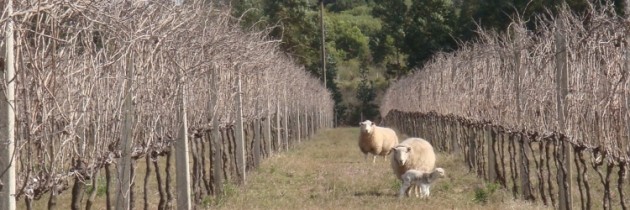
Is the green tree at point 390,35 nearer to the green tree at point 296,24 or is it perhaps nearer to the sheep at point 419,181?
the green tree at point 296,24

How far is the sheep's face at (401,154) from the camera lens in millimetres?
15508

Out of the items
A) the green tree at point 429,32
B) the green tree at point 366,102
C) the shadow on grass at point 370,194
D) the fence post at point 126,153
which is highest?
the green tree at point 429,32

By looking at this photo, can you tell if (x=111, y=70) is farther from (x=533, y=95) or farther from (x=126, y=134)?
(x=533, y=95)

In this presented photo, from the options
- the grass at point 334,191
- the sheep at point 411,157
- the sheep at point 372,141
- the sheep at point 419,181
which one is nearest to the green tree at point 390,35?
the sheep at point 372,141

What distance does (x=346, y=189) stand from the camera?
608 inches

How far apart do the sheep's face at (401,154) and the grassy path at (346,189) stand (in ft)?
1.30

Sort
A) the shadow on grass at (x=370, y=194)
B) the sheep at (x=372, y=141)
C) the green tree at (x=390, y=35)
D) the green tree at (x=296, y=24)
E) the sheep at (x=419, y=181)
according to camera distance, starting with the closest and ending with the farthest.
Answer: the sheep at (x=419, y=181)
the shadow on grass at (x=370, y=194)
the sheep at (x=372, y=141)
the green tree at (x=296, y=24)
the green tree at (x=390, y=35)

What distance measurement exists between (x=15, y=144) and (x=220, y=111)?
30.7 ft

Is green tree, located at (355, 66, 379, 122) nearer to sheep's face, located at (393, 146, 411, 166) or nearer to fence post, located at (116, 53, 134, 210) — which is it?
sheep's face, located at (393, 146, 411, 166)

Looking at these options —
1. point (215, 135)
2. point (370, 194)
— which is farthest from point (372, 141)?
point (215, 135)

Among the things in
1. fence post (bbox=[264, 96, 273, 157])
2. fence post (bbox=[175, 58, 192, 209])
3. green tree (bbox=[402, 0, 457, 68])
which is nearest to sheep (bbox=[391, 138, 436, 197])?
fence post (bbox=[175, 58, 192, 209])

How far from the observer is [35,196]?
19.1 feet

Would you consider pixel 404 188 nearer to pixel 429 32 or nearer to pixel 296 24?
pixel 429 32

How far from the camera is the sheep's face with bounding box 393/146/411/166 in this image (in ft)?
50.9
